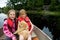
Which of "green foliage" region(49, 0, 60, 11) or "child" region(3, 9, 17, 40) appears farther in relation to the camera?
"green foliage" region(49, 0, 60, 11)

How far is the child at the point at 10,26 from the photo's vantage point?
6.01 ft

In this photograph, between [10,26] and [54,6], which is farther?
[54,6]

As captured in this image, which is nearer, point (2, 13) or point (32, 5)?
point (2, 13)

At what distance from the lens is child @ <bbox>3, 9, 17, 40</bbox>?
1832 millimetres

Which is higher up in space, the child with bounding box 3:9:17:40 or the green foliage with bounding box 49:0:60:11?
the child with bounding box 3:9:17:40

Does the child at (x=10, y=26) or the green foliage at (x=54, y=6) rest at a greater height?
the child at (x=10, y=26)

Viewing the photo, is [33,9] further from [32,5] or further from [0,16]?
[0,16]

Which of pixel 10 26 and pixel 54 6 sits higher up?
pixel 10 26

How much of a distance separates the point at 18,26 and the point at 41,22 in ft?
7.91

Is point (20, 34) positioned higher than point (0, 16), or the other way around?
point (20, 34)

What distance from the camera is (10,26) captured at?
1854 millimetres

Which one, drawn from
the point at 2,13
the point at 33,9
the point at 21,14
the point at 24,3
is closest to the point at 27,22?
the point at 21,14

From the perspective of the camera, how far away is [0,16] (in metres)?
3.69

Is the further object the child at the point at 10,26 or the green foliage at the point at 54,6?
the green foliage at the point at 54,6
